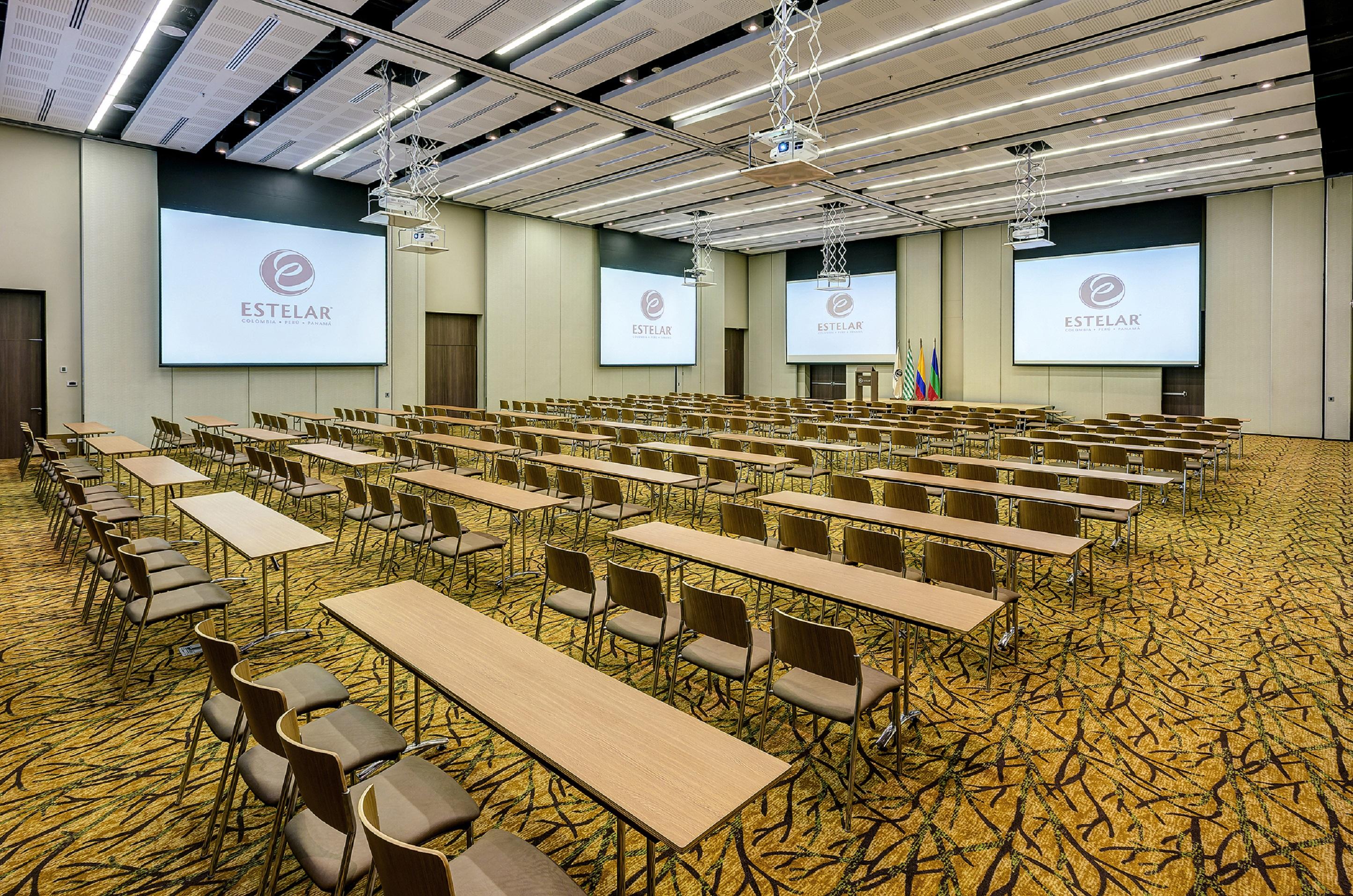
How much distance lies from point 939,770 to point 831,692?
2.14ft

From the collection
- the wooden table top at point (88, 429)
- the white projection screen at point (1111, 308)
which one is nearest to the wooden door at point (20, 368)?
the wooden table top at point (88, 429)

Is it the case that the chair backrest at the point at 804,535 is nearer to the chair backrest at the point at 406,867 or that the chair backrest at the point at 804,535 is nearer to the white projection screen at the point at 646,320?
the chair backrest at the point at 406,867

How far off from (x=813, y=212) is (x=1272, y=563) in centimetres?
1432

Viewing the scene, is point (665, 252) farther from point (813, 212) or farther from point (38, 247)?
point (38, 247)

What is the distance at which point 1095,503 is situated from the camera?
5402 mm

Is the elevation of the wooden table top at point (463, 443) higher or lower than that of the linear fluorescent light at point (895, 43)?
lower

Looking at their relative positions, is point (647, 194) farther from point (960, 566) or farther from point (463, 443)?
point (960, 566)

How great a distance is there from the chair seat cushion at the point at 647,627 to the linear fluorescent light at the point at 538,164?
412 inches

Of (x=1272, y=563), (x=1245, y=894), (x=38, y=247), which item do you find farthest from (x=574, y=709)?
(x=38, y=247)

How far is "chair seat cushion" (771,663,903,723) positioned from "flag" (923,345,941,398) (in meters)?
18.6

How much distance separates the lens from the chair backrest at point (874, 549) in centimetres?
436

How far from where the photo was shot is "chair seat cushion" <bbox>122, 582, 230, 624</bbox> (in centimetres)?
375

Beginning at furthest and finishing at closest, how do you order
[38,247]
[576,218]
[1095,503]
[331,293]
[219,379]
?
[576,218] → [331,293] → [219,379] → [38,247] → [1095,503]

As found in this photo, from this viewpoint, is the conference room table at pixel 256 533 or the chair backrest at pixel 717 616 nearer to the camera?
the chair backrest at pixel 717 616
